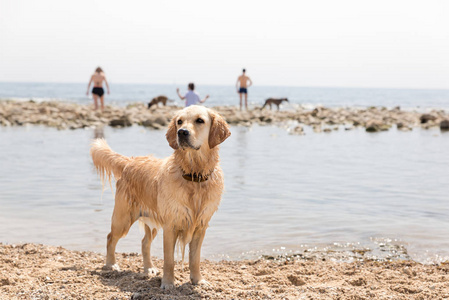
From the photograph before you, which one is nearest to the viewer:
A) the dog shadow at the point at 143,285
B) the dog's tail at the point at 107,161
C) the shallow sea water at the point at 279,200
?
the dog shadow at the point at 143,285

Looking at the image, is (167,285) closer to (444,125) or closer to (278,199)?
(278,199)

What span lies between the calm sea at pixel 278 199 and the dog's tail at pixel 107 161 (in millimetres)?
1112

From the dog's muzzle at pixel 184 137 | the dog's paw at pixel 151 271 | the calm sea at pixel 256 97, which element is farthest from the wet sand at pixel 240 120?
the calm sea at pixel 256 97

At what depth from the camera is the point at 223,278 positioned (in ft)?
16.2

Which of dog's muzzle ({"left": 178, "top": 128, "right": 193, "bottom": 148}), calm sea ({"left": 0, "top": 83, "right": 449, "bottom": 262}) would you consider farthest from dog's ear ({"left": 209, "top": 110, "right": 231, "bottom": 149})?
calm sea ({"left": 0, "top": 83, "right": 449, "bottom": 262})

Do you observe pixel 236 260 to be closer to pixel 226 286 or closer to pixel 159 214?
pixel 226 286

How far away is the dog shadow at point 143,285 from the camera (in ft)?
14.1

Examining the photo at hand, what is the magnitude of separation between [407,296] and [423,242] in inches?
85.8

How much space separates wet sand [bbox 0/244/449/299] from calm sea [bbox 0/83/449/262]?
1.67 ft

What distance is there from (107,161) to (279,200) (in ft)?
12.3

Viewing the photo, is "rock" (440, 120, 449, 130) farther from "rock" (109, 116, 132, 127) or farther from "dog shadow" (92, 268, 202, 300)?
"dog shadow" (92, 268, 202, 300)

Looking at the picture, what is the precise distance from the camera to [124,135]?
59.3 ft

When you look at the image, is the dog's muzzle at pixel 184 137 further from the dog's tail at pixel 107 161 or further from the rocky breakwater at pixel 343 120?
the rocky breakwater at pixel 343 120

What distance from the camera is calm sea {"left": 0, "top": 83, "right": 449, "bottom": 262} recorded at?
6.37 m
